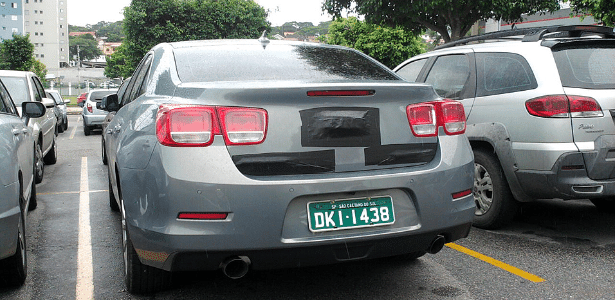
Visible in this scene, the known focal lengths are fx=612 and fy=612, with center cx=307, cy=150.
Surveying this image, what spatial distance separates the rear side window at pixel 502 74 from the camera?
465 centimetres

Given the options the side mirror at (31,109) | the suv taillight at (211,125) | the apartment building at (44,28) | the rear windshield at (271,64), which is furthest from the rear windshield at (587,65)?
the apartment building at (44,28)

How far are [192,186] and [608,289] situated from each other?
99.5 inches

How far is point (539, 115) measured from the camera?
4.41 m

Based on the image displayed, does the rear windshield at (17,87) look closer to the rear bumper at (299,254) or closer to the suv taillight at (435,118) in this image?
the rear bumper at (299,254)

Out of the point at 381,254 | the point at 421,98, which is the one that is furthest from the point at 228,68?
the point at 381,254

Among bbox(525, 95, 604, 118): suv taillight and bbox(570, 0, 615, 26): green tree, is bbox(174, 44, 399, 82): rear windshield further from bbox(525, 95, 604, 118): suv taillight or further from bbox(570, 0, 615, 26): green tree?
bbox(570, 0, 615, 26): green tree

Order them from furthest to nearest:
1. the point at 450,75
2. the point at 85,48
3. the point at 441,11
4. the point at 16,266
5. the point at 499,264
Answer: the point at 85,48 < the point at 441,11 < the point at 450,75 < the point at 499,264 < the point at 16,266

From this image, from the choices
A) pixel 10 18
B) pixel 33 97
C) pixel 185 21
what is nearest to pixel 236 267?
pixel 33 97

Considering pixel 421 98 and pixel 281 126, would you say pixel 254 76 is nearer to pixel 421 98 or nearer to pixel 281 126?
pixel 281 126

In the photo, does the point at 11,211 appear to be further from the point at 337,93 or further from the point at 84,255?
the point at 337,93

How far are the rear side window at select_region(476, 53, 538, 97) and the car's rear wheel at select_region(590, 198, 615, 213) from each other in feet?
5.57

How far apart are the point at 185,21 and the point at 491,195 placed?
127ft

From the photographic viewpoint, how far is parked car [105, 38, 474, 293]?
2809 millimetres

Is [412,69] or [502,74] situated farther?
[412,69]
